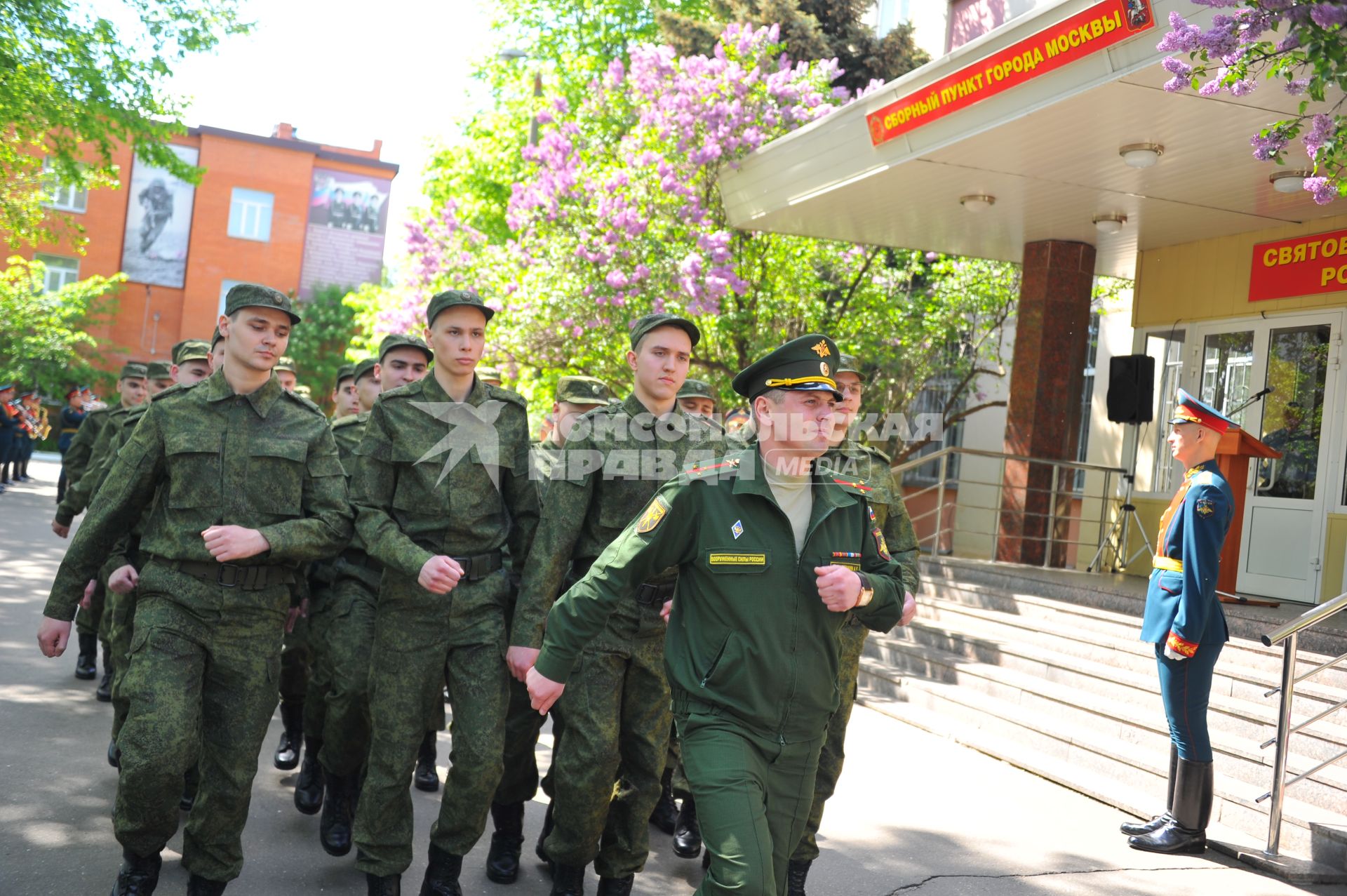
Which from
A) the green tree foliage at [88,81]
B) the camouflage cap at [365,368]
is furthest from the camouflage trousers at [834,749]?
the green tree foliage at [88,81]

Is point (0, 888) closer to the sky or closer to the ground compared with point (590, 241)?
closer to the ground

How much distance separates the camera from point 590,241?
50.5ft

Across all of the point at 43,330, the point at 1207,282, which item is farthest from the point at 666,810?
the point at 43,330

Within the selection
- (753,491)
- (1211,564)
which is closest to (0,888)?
(753,491)

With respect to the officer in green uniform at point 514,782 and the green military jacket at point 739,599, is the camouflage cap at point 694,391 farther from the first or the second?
the green military jacket at point 739,599

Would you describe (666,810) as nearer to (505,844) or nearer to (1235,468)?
(505,844)

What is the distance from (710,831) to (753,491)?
1.00 meters

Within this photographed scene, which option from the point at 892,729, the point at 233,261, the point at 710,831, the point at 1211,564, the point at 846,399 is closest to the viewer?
the point at 710,831

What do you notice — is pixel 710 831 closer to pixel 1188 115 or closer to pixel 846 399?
pixel 846 399

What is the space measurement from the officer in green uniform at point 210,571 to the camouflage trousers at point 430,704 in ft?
1.32

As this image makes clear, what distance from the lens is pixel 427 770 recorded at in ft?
21.1

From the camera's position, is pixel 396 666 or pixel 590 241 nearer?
pixel 396 666

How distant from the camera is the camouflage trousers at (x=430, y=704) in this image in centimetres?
437

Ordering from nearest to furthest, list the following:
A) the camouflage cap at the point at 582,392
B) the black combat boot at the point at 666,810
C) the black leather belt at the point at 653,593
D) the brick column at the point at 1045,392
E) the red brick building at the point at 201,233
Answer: the black leather belt at the point at 653,593
the black combat boot at the point at 666,810
the camouflage cap at the point at 582,392
the brick column at the point at 1045,392
the red brick building at the point at 201,233
